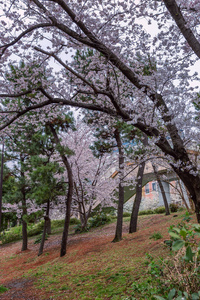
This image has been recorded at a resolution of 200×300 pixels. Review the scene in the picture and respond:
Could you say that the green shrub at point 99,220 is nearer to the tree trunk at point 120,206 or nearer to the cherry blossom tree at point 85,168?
the cherry blossom tree at point 85,168

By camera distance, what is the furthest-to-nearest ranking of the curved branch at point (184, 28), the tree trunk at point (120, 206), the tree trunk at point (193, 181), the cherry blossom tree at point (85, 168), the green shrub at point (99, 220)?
the green shrub at point (99, 220), the cherry blossom tree at point (85, 168), the tree trunk at point (120, 206), the tree trunk at point (193, 181), the curved branch at point (184, 28)

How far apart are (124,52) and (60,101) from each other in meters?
2.24

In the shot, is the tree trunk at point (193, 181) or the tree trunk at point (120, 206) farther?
the tree trunk at point (120, 206)

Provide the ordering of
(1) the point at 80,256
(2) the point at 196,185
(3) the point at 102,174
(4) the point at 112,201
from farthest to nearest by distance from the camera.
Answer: (4) the point at 112,201 < (3) the point at 102,174 < (1) the point at 80,256 < (2) the point at 196,185

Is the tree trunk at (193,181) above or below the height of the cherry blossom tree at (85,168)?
below

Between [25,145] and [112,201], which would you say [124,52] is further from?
[112,201]

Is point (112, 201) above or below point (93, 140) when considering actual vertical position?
below

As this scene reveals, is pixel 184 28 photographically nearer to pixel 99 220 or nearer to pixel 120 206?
pixel 120 206

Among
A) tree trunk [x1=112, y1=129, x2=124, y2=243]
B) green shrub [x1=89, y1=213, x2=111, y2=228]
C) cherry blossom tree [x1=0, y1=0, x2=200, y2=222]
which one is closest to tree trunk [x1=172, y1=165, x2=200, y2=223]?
cherry blossom tree [x1=0, y1=0, x2=200, y2=222]

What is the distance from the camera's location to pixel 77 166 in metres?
12.2

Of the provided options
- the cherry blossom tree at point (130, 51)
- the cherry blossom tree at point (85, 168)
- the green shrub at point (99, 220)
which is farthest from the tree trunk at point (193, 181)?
the green shrub at point (99, 220)

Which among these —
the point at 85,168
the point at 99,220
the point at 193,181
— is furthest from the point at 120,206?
the point at 99,220

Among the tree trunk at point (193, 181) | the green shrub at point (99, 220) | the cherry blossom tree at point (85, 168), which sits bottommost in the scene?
the green shrub at point (99, 220)

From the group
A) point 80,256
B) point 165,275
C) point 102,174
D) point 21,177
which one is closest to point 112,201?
point 102,174
